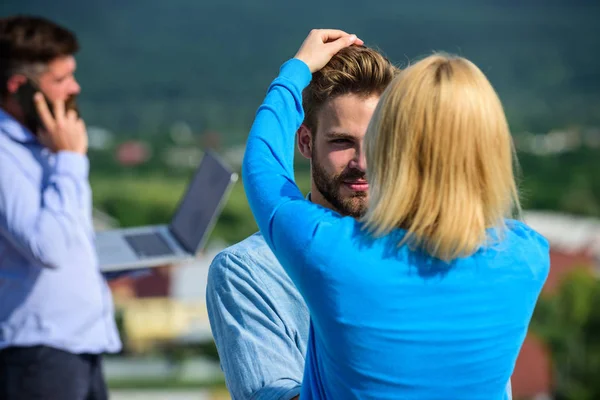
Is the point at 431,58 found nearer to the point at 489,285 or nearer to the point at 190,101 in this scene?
the point at 489,285

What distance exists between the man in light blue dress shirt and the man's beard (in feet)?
2.36

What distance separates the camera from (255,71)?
→ 1086 inches

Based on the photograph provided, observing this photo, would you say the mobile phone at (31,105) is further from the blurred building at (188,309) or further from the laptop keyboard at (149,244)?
the blurred building at (188,309)

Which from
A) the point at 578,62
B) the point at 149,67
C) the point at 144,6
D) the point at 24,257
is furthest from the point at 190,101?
the point at 24,257

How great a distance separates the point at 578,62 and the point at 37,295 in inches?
1128

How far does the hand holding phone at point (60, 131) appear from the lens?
1.80 m

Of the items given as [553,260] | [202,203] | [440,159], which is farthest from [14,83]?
[553,260]

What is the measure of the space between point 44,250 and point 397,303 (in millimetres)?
1049

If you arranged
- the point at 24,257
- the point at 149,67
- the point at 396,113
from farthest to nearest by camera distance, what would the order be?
1. the point at 149,67
2. the point at 24,257
3. the point at 396,113

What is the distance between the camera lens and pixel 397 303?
80 cm

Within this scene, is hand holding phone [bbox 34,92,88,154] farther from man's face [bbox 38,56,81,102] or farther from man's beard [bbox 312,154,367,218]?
man's beard [bbox 312,154,367,218]

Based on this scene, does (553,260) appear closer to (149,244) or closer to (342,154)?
(149,244)

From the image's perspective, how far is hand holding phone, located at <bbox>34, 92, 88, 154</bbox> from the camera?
180 centimetres

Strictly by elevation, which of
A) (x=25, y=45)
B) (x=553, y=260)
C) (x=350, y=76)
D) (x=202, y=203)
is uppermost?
(x=350, y=76)
